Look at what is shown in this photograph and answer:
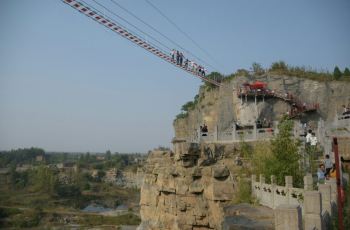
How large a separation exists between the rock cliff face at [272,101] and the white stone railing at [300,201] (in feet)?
35.8

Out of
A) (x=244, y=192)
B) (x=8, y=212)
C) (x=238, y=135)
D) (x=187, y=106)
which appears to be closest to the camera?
(x=244, y=192)

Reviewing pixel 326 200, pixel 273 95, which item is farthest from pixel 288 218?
pixel 273 95

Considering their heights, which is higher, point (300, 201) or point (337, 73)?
point (337, 73)

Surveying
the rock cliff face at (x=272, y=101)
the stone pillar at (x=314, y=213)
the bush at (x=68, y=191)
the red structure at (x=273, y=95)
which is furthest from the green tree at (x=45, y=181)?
the stone pillar at (x=314, y=213)

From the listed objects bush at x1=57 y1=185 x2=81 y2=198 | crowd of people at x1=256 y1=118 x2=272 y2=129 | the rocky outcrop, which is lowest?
bush at x1=57 y1=185 x2=81 y2=198

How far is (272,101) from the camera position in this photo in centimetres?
2542

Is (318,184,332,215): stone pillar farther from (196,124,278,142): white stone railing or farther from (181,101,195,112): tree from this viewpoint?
(181,101,195,112): tree

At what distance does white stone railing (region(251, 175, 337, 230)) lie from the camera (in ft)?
15.1

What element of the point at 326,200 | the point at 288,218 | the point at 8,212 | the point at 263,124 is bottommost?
the point at 8,212

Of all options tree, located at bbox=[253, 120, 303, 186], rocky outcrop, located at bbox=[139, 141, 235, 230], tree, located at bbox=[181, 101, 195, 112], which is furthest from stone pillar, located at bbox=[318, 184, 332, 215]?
tree, located at bbox=[181, 101, 195, 112]

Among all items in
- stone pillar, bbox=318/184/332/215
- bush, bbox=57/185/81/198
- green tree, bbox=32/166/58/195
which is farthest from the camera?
bush, bbox=57/185/81/198

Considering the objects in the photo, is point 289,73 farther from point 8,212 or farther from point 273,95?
point 8,212

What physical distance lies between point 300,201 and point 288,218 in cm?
597

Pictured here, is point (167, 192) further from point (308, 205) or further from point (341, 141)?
point (308, 205)
